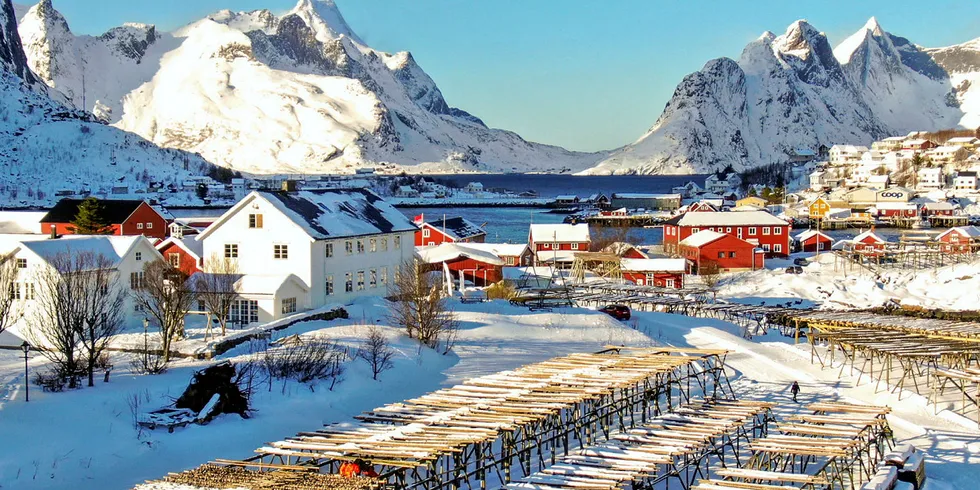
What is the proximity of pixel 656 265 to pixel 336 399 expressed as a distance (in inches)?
1308

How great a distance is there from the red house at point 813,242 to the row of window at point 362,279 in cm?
4216

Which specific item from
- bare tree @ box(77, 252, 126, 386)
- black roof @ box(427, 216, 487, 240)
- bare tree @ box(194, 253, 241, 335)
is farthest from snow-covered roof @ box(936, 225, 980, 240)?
bare tree @ box(77, 252, 126, 386)

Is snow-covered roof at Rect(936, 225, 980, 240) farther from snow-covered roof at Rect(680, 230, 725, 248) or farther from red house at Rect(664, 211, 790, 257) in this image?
snow-covered roof at Rect(680, 230, 725, 248)

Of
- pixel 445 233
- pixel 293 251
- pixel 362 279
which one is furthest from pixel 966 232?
pixel 293 251

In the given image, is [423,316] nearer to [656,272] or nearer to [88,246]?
[88,246]

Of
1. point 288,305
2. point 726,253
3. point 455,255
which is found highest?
point 726,253

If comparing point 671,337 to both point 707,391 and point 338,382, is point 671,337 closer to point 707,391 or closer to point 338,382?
point 707,391

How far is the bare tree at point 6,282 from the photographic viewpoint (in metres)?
24.4

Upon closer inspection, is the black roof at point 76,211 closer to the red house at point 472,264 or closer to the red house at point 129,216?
the red house at point 129,216

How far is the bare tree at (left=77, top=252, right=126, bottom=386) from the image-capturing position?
70.6 ft

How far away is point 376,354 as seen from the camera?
77.8 feet

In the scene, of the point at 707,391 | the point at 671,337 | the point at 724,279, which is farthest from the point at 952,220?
the point at 707,391

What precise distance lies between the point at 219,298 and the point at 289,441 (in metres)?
15.6

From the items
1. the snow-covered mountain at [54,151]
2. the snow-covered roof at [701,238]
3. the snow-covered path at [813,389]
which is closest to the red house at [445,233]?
the snow-covered roof at [701,238]
